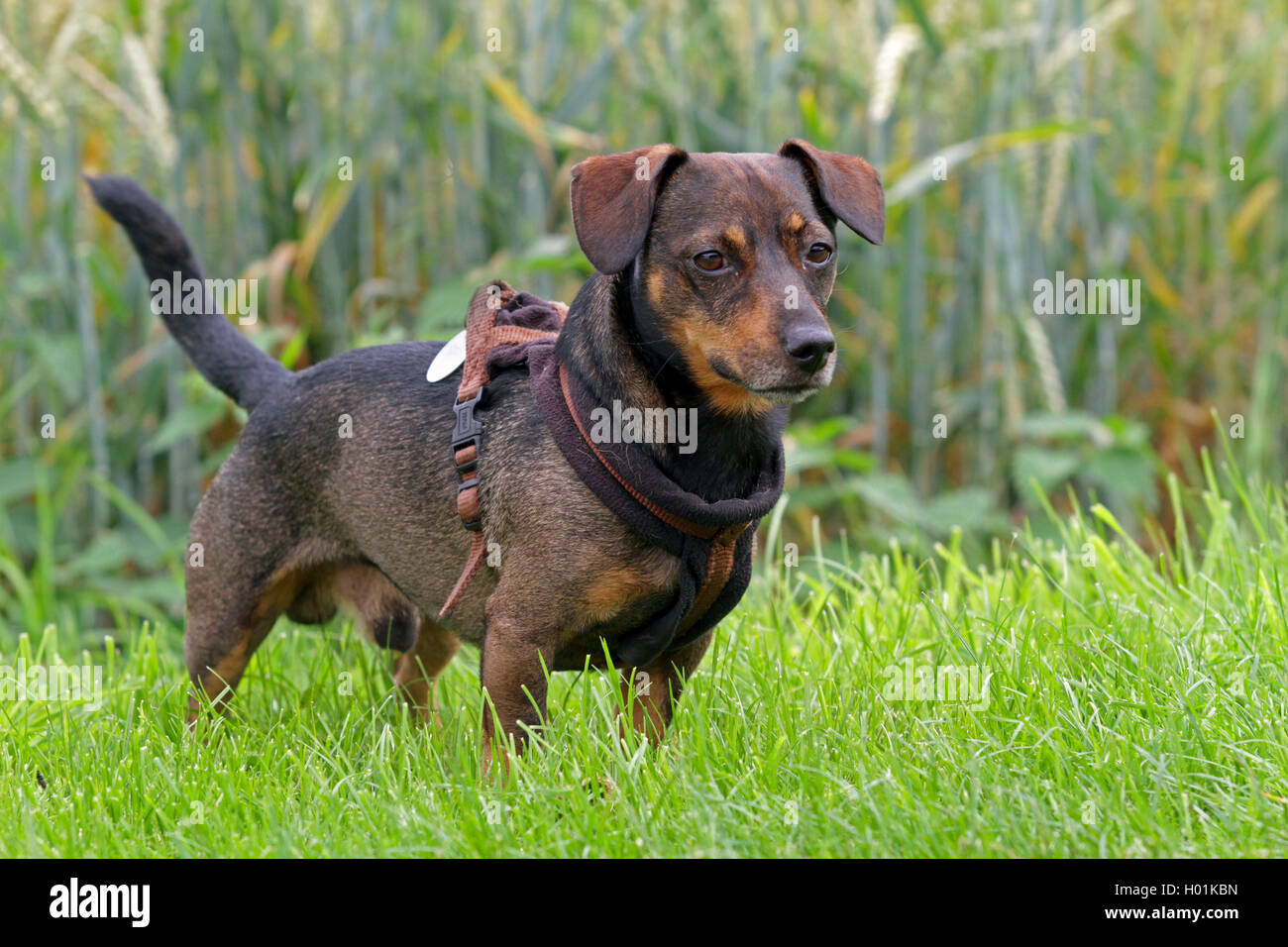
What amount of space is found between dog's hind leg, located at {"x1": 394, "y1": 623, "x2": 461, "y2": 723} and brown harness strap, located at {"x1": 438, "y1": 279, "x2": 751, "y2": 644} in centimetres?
58

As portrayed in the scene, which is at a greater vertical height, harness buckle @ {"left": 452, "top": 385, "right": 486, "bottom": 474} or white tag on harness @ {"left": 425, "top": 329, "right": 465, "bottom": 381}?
white tag on harness @ {"left": 425, "top": 329, "right": 465, "bottom": 381}

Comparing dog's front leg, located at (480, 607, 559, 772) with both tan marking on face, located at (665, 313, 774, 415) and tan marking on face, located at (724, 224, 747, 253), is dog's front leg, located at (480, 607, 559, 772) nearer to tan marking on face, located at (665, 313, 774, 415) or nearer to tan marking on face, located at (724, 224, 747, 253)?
tan marking on face, located at (665, 313, 774, 415)

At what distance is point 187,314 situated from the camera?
3.39 meters

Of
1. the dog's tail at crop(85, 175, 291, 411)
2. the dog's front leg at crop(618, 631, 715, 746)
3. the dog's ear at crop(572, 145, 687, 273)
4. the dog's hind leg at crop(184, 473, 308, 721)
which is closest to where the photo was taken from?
the dog's ear at crop(572, 145, 687, 273)

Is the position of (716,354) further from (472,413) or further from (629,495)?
(472,413)

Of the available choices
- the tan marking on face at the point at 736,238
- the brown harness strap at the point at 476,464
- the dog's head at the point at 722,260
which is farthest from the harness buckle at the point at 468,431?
the tan marking on face at the point at 736,238

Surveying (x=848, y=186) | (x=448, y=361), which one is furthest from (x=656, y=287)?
(x=448, y=361)

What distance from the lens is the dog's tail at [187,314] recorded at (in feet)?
11.0

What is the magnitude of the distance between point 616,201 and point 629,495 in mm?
535

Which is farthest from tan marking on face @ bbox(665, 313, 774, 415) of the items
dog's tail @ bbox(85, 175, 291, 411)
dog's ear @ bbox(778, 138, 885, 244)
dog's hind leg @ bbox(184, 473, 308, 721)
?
dog's tail @ bbox(85, 175, 291, 411)

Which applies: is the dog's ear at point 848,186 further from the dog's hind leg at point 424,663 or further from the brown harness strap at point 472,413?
the dog's hind leg at point 424,663

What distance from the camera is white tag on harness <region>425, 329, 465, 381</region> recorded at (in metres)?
2.98
